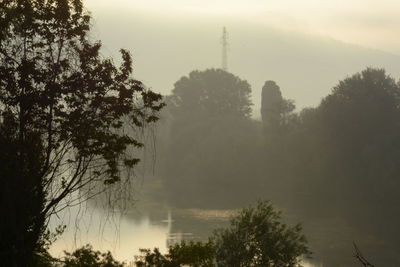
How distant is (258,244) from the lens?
82.1ft

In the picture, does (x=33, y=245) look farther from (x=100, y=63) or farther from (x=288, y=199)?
(x=288, y=199)

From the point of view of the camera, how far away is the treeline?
221 feet

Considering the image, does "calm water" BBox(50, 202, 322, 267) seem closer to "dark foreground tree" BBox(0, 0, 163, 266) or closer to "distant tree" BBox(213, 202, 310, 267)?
"distant tree" BBox(213, 202, 310, 267)

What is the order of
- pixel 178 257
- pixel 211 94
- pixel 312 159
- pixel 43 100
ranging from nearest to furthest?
pixel 43 100, pixel 178 257, pixel 312 159, pixel 211 94

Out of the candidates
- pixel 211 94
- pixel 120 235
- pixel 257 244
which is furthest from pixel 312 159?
pixel 257 244

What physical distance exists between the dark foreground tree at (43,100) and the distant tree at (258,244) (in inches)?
528

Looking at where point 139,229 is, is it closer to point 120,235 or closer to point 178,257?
point 120,235

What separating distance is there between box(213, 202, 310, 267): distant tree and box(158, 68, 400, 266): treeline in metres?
30.7

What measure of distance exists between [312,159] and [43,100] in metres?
68.5

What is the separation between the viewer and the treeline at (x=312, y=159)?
221 ft

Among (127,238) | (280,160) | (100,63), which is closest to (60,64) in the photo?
(100,63)

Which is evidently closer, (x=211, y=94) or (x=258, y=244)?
(x=258, y=244)

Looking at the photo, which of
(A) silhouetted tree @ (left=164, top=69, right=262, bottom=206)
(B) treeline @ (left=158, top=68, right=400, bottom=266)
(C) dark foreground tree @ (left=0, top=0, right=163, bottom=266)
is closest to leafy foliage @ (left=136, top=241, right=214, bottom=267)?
(C) dark foreground tree @ (left=0, top=0, right=163, bottom=266)

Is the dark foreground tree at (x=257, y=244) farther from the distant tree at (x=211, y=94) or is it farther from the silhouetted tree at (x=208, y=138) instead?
the distant tree at (x=211, y=94)
